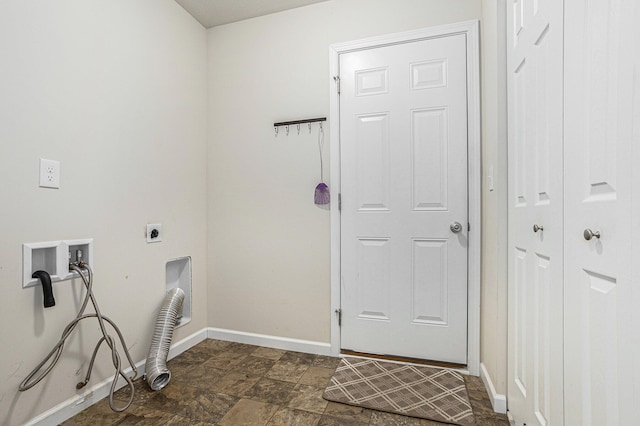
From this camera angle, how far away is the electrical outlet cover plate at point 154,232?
6.33 feet

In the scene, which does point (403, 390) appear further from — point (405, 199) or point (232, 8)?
point (232, 8)

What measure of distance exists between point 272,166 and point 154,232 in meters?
0.91

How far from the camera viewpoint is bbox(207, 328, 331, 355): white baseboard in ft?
7.08

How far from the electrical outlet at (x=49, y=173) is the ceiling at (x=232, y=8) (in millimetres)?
1491

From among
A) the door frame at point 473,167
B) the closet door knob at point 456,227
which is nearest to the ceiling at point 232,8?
the door frame at point 473,167

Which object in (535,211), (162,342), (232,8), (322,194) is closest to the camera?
(535,211)

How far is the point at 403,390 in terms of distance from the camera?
169 centimetres

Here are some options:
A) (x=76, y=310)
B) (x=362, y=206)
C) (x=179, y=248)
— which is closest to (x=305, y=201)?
(x=362, y=206)

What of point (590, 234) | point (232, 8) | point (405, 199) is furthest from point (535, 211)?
point (232, 8)

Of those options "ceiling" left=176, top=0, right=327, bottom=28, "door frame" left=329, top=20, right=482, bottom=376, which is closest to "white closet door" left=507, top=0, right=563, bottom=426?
"door frame" left=329, top=20, right=482, bottom=376

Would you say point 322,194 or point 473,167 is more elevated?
point 473,167

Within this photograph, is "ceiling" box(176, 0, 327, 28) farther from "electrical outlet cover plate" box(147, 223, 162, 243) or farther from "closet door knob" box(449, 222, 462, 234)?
"closet door knob" box(449, 222, 462, 234)

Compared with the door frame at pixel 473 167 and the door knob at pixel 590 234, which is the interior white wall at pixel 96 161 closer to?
the door frame at pixel 473 167

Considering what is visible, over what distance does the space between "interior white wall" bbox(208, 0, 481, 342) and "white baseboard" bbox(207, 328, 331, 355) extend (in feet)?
0.12
